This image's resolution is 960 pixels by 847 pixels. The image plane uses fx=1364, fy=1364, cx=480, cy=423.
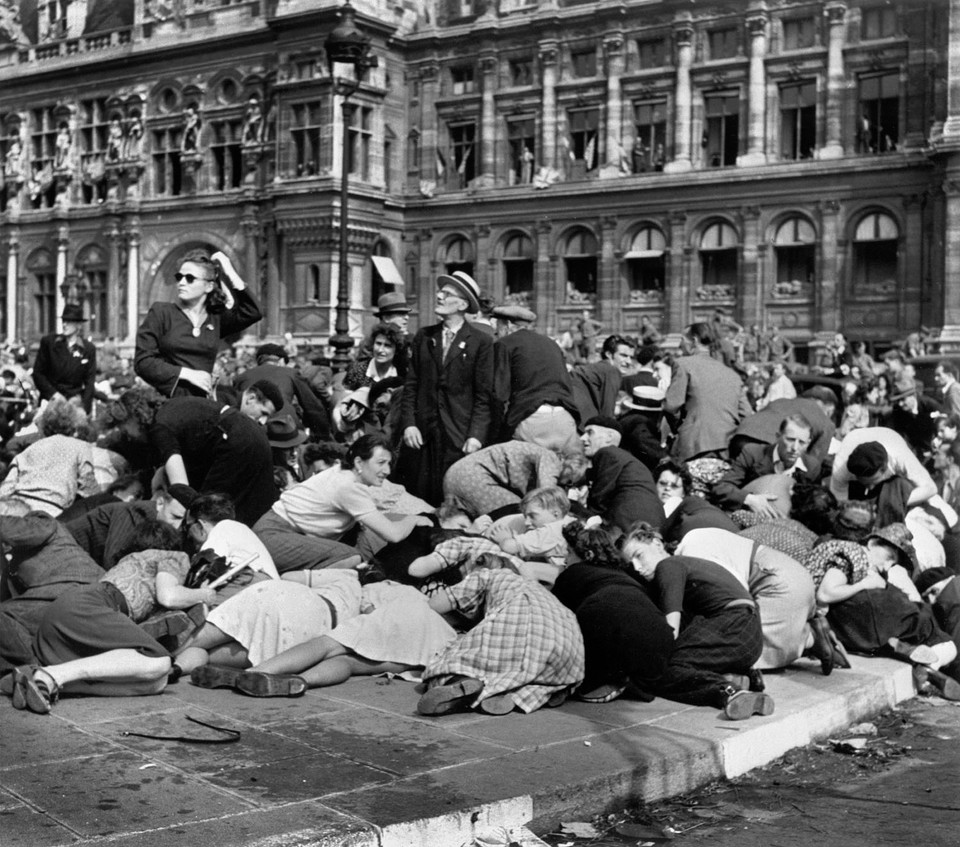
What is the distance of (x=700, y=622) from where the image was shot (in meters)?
7.92

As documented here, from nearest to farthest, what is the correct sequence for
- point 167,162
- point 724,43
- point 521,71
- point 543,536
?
1. point 543,536
2. point 724,43
3. point 521,71
4. point 167,162

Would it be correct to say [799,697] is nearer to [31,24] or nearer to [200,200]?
[200,200]

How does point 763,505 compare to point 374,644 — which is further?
point 763,505

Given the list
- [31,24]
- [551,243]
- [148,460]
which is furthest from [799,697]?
[31,24]

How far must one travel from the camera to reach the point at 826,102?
33.6 meters

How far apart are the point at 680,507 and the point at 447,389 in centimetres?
202

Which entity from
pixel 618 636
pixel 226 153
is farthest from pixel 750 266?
pixel 618 636

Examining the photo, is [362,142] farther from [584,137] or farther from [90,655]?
[90,655]

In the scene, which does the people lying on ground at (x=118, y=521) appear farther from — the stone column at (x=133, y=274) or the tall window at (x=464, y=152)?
the stone column at (x=133, y=274)

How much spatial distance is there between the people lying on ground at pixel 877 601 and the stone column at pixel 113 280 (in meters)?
37.2

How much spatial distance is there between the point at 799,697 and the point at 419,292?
32.7m

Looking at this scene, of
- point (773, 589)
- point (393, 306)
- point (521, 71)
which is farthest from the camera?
point (521, 71)

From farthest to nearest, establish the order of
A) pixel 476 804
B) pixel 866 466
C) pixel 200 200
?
pixel 200 200, pixel 866 466, pixel 476 804

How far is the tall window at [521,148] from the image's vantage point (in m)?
38.3
